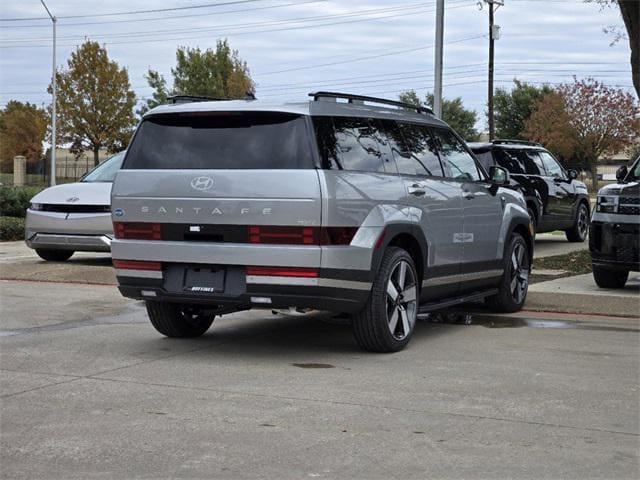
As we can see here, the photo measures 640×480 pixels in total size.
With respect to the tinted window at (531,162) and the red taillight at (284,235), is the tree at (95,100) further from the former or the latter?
the red taillight at (284,235)

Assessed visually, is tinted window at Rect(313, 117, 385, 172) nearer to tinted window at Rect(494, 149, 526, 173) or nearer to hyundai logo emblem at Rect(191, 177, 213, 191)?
hyundai logo emblem at Rect(191, 177, 213, 191)

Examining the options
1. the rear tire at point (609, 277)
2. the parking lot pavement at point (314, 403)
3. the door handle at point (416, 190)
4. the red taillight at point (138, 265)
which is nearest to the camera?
the parking lot pavement at point (314, 403)

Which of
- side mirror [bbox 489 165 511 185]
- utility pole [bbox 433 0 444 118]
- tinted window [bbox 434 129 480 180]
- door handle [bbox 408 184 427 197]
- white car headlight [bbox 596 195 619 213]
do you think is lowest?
white car headlight [bbox 596 195 619 213]

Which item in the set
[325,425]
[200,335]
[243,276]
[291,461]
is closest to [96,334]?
[200,335]

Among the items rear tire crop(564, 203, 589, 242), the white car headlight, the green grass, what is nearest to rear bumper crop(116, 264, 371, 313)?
the white car headlight

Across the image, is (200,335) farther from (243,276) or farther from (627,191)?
(627,191)

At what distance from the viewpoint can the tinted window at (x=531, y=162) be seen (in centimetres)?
1859

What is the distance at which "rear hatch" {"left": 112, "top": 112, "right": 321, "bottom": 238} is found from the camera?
7668 mm

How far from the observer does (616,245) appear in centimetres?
1228

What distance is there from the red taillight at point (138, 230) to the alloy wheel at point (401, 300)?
6.06 feet

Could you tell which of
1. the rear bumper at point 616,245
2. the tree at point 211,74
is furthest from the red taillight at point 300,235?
the tree at point 211,74

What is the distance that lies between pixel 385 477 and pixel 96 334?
4.95 meters

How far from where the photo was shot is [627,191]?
40.2ft

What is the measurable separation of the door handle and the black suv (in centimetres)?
831
